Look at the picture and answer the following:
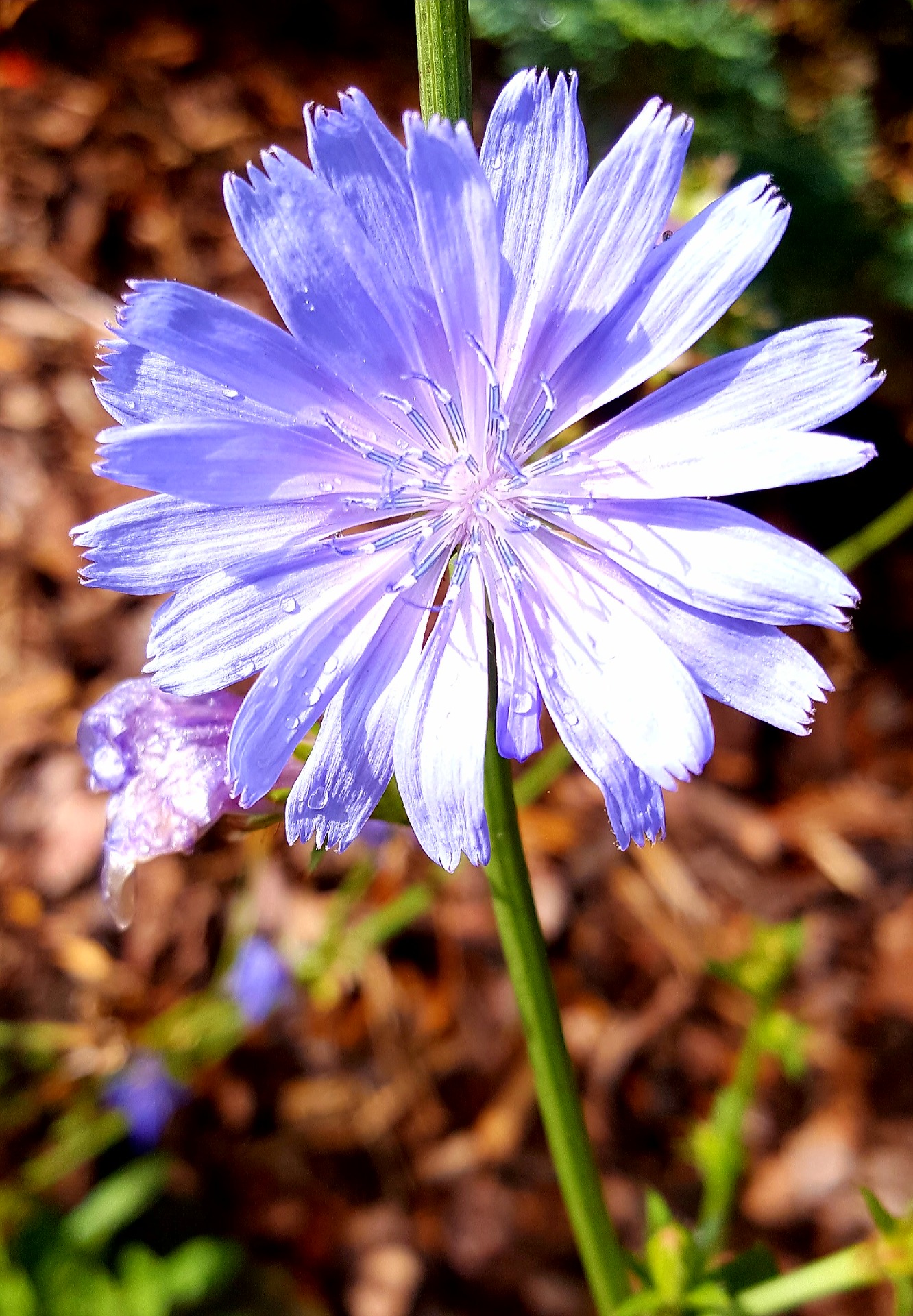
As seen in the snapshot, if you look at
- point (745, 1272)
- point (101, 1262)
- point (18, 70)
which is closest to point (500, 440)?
point (745, 1272)

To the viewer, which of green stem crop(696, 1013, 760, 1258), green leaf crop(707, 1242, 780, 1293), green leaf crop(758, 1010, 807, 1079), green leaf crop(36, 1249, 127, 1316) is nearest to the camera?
green leaf crop(707, 1242, 780, 1293)

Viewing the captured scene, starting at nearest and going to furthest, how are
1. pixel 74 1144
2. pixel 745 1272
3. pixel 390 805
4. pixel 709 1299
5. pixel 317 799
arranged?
pixel 317 799
pixel 390 805
pixel 709 1299
pixel 745 1272
pixel 74 1144

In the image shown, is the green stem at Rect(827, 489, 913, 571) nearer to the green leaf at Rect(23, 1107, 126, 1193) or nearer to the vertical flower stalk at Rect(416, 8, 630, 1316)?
the vertical flower stalk at Rect(416, 8, 630, 1316)

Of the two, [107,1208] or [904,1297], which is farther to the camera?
[107,1208]

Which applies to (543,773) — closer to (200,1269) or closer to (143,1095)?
(143,1095)

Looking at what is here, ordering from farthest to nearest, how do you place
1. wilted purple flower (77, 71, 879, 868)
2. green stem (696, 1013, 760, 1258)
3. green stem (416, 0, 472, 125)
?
green stem (696, 1013, 760, 1258)
wilted purple flower (77, 71, 879, 868)
green stem (416, 0, 472, 125)

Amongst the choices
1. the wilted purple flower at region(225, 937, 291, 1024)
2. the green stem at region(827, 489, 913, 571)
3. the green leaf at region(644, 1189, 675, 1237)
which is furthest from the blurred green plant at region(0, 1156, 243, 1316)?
the green stem at region(827, 489, 913, 571)

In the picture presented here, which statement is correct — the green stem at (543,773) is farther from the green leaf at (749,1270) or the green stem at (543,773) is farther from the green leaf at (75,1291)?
the green leaf at (75,1291)
